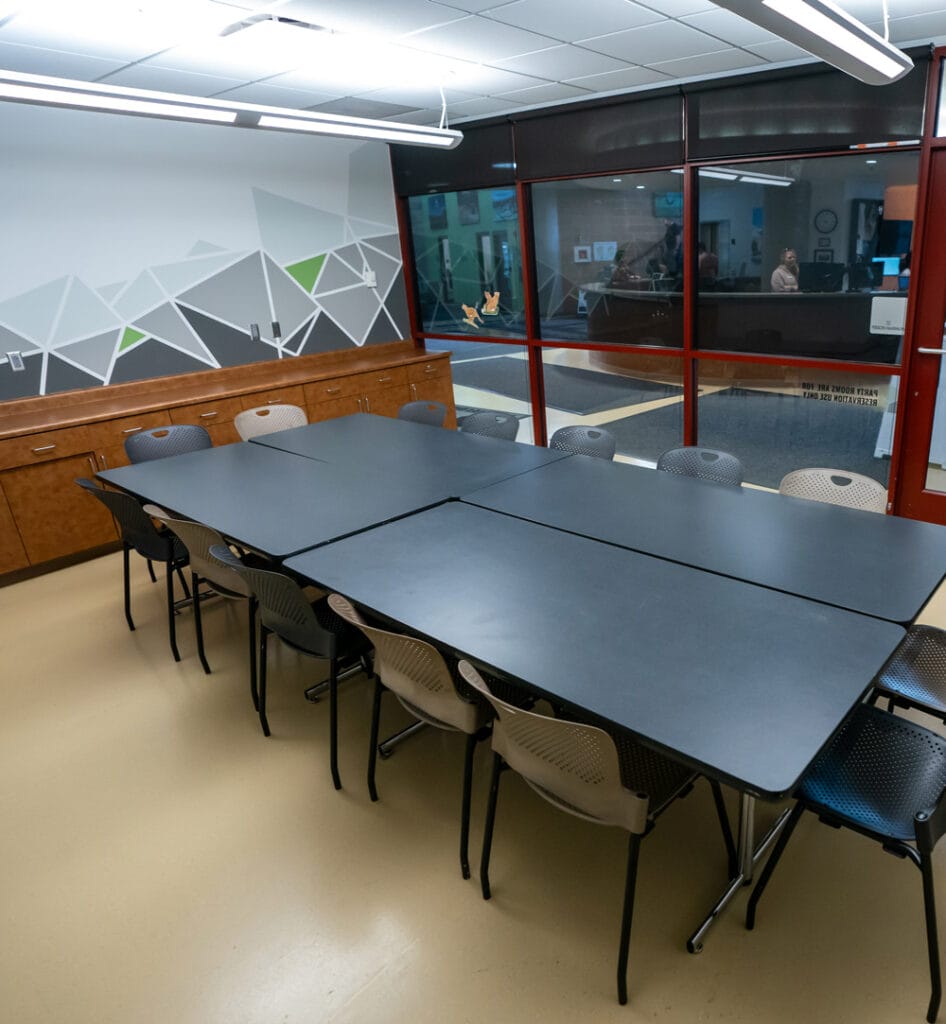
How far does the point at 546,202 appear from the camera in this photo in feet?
18.9

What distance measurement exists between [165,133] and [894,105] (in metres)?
4.61

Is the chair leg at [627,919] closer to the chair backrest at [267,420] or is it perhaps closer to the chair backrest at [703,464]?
the chair backrest at [703,464]

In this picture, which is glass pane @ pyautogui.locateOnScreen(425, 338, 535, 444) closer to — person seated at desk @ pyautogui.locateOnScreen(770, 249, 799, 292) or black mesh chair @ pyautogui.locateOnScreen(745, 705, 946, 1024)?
person seated at desk @ pyautogui.locateOnScreen(770, 249, 799, 292)

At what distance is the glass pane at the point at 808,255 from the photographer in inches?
162

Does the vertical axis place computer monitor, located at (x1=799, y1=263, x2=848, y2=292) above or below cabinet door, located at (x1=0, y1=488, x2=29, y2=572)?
above

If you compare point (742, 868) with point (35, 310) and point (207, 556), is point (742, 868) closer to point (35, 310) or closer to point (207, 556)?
point (207, 556)

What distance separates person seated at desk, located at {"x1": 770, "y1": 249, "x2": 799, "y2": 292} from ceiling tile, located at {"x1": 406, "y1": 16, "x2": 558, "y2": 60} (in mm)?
1998

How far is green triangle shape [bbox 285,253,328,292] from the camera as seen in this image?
6016 mm

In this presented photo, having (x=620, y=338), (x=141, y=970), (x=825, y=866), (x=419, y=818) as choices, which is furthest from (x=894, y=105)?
(x=141, y=970)

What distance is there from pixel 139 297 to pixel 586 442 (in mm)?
3496

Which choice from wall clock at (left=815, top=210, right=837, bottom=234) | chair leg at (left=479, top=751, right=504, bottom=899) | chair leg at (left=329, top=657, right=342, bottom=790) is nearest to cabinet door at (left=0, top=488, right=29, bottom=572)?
chair leg at (left=329, top=657, right=342, bottom=790)

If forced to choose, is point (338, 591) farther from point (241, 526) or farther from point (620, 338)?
point (620, 338)

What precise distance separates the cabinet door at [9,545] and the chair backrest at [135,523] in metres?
1.15

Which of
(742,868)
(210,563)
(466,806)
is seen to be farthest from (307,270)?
(742,868)
